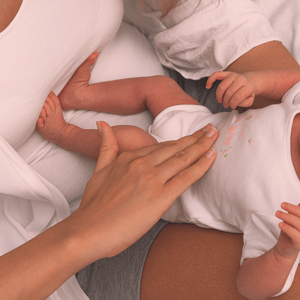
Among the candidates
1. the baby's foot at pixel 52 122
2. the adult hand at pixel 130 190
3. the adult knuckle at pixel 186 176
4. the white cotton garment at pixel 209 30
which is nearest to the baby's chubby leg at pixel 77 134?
the baby's foot at pixel 52 122

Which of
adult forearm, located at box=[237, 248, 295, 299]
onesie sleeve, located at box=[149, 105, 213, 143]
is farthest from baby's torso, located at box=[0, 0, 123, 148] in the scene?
→ adult forearm, located at box=[237, 248, 295, 299]

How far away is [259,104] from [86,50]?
1.88ft

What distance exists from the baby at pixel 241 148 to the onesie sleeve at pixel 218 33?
5.8 inches

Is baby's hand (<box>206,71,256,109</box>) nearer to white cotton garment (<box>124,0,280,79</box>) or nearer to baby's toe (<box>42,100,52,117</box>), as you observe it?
white cotton garment (<box>124,0,280,79</box>)

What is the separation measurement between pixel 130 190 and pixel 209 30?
0.63 metres

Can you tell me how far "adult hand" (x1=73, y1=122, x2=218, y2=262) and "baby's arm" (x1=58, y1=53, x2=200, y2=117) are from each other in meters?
0.27

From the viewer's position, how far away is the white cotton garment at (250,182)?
61 cm

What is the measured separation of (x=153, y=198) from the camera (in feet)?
1.78

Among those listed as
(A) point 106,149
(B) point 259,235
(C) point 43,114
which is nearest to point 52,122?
(C) point 43,114

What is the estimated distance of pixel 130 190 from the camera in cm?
55

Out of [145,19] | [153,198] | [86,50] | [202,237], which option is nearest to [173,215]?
[202,237]

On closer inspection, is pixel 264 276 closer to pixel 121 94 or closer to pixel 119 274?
pixel 119 274

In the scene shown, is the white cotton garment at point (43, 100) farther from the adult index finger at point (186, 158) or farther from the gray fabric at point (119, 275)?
the adult index finger at point (186, 158)

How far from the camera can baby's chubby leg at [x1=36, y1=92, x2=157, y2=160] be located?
0.78m
